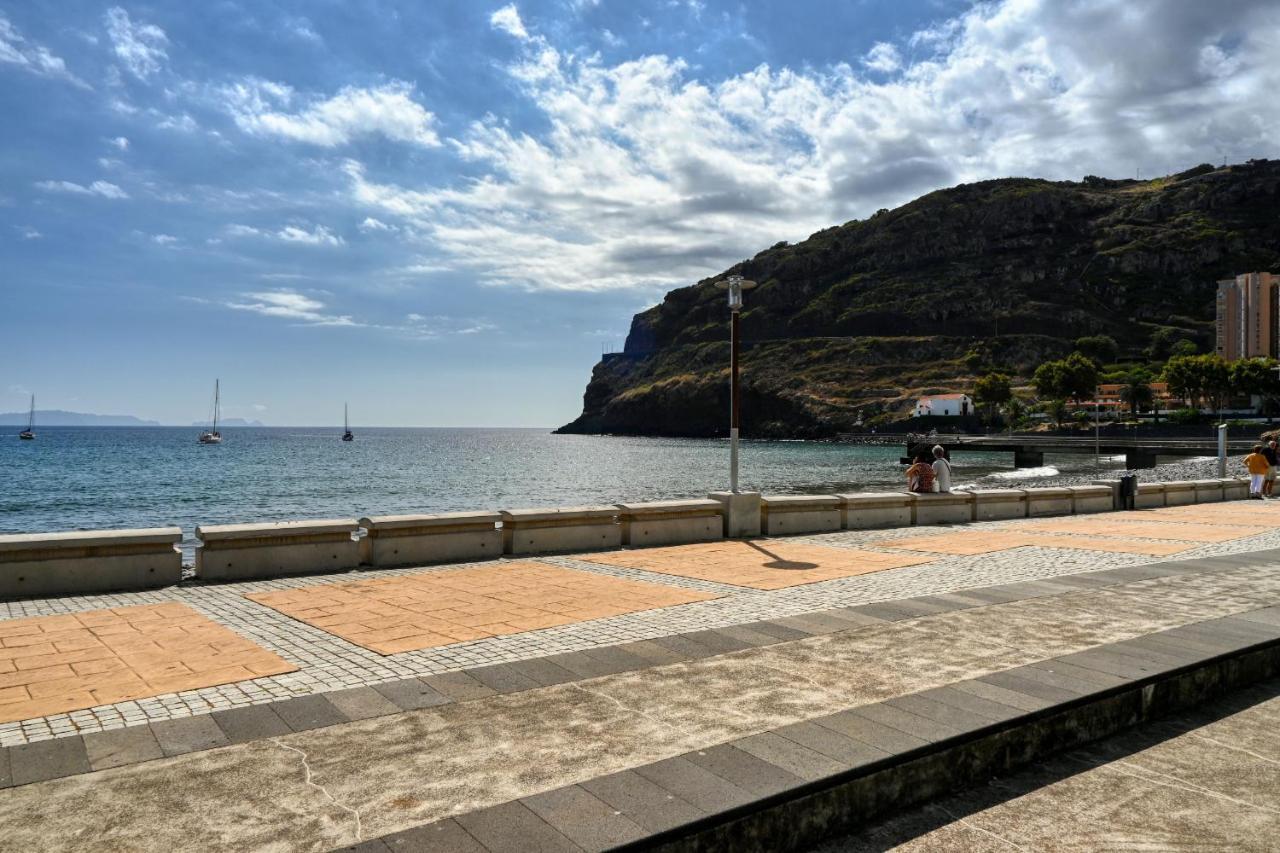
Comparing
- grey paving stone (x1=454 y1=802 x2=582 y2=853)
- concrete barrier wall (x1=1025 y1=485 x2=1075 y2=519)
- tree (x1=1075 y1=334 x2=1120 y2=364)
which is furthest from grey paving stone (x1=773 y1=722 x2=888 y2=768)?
tree (x1=1075 y1=334 x2=1120 y2=364)

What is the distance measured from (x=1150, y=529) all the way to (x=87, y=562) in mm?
17595

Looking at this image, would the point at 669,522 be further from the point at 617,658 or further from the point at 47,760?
the point at 47,760

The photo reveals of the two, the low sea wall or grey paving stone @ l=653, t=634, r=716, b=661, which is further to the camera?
the low sea wall

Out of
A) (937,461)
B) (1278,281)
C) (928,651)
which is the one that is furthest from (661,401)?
(928,651)

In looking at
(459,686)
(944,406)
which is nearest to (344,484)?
(459,686)

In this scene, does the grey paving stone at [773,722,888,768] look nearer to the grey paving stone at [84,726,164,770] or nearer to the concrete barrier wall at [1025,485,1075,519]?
the grey paving stone at [84,726,164,770]

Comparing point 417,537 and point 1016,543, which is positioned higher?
point 417,537

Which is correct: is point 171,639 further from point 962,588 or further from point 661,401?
point 661,401

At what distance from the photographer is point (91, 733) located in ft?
A: 15.7

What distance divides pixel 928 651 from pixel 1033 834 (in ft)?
7.99

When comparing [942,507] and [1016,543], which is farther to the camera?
[942,507]

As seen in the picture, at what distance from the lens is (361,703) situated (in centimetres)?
531

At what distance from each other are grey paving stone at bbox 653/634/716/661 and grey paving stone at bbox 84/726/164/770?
3.48 m

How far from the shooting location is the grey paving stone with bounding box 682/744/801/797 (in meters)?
3.95
